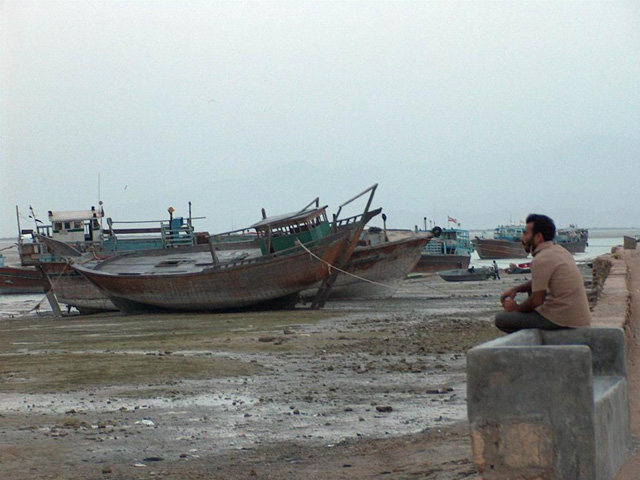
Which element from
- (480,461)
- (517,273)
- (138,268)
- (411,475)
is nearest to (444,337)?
(411,475)

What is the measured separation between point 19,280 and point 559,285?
43.7 meters

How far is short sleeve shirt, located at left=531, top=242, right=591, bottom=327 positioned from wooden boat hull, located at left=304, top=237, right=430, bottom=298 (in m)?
23.0

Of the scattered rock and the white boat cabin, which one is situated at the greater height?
the white boat cabin

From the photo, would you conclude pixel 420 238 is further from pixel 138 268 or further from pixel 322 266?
pixel 138 268

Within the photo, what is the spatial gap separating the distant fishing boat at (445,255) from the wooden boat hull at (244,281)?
23973mm

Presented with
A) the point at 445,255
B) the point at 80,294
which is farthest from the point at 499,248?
the point at 80,294

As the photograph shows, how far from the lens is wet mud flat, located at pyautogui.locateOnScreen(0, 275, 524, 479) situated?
720 centimetres

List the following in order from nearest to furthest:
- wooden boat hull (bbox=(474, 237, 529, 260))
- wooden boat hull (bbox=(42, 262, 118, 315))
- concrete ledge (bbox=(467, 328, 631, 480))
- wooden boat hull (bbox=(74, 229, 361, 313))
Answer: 1. concrete ledge (bbox=(467, 328, 631, 480))
2. wooden boat hull (bbox=(74, 229, 361, 313))
3. wooden boat hull (bbox=(42, 262, 118, 315))
4. wooden boat hull (bbox=(474, 237, 529, 260))

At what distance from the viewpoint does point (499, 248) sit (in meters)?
72.7

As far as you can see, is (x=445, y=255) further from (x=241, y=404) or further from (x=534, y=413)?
(x=534, y=413)

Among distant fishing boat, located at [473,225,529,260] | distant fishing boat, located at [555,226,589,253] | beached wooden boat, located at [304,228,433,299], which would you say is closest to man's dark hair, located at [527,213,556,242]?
beached wooden boat, located at [304,228,433,299]

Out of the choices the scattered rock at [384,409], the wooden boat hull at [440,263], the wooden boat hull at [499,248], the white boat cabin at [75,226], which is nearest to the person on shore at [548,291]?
the scattered rock at [384,409]

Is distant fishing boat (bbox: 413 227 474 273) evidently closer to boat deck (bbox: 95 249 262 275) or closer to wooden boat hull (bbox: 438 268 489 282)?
wooden boat hull (bbox: 438 268 489 282)

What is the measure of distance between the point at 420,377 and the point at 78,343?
7.89 m
